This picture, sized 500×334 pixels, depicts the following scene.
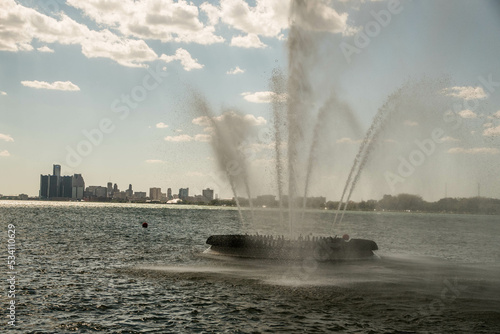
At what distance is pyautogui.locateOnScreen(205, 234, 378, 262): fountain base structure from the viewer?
1805 inches

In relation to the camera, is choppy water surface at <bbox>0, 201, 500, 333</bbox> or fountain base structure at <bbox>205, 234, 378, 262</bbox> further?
fountain base structure at <bbox>205, 234, 378, 262</bbox>

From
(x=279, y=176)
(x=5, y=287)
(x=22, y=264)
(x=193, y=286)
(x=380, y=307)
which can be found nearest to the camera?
(x=380, y=307)

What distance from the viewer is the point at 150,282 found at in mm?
32281

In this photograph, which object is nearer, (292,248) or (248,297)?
(248,297)

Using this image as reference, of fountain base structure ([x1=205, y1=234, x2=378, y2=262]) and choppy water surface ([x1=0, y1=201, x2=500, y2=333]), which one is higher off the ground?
fountain base structure ([x1=205, y1=234, x2=378, y2=262])

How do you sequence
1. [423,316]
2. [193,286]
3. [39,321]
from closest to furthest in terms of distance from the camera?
[39,321]
[423,316]
[193,286]

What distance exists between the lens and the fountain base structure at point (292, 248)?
150ft

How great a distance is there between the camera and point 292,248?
1812 inches

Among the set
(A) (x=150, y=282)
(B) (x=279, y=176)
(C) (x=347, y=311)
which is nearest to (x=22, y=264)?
(A) (x=150, y=282)

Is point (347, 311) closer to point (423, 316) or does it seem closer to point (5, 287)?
point (423, 316)

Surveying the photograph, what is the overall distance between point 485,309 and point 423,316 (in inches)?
186

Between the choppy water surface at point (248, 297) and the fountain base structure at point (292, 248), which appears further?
the fountain base structure at point (292, 248)

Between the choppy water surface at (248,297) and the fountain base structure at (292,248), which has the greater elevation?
the fountain base structure at (292,248)

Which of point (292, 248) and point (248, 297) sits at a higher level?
point (292, 248)
